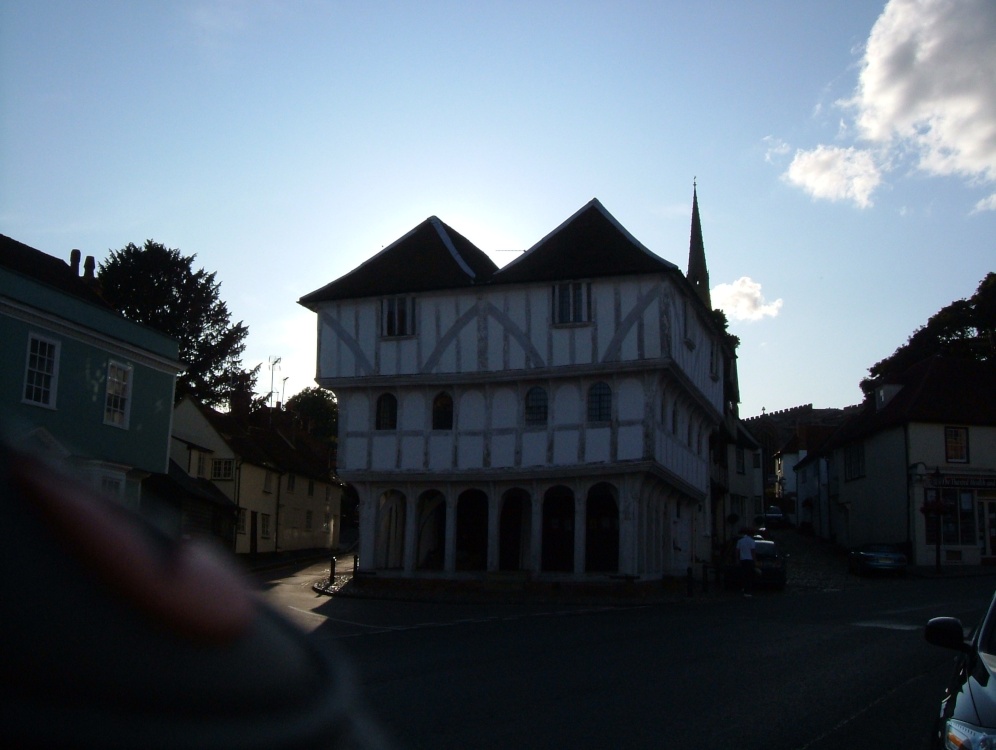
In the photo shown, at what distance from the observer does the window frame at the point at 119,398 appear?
2891 cm

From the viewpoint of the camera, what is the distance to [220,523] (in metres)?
47.1

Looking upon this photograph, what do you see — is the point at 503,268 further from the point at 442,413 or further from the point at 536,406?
the point at 442,413

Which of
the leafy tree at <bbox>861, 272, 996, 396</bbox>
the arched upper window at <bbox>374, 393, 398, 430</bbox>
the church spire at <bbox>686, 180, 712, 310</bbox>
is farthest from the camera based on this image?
the church spire at <bbox>686, 180, 712, 310</bbox>

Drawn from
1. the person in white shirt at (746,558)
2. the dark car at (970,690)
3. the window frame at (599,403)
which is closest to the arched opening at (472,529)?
the window frame at (599,403)

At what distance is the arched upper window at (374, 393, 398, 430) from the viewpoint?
35906mm

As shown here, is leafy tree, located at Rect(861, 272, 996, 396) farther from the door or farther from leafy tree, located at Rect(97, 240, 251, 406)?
leafy tree, located at Rect(97, 240, 251, 406)

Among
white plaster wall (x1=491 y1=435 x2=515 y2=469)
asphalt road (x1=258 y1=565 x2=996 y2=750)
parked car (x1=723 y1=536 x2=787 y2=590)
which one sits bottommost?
asphalt road (x1=258 y1=565 x2=996 y2=750)

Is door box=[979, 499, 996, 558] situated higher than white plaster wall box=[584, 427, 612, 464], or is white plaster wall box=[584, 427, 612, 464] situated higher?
white plaster wall box=[584, 427, 612, 464]

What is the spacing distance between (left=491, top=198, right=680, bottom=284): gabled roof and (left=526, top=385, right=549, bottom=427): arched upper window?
349 cm

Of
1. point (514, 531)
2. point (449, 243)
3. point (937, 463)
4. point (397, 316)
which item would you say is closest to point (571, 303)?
point (397, 316)

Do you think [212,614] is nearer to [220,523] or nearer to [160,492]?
[160,492]

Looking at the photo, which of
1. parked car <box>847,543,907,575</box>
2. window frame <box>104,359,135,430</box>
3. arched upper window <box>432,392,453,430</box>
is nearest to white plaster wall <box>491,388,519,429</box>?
arched upper window <box>432,392,453,430</box>

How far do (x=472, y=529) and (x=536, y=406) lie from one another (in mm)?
5821

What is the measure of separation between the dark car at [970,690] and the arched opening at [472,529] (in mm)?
30106
